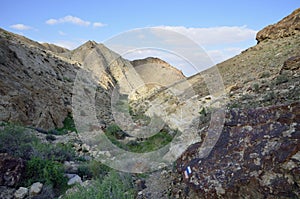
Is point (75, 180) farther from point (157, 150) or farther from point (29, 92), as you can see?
point (29, 92)

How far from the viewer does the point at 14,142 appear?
655 centimetres

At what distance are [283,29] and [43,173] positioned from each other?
27.7 metres

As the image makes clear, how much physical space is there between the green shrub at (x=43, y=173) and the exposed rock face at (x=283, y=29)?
991 inches

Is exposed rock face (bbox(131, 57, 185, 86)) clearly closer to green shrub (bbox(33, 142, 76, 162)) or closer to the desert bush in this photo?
the desert bush

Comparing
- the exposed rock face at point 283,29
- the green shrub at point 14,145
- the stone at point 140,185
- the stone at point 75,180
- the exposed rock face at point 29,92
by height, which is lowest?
the stone at point 75,180

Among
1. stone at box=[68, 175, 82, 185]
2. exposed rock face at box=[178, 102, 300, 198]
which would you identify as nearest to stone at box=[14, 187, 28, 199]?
stone at box=[68, 175, 82, 185]

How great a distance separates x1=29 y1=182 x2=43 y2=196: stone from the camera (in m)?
4.83

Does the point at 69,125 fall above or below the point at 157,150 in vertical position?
above

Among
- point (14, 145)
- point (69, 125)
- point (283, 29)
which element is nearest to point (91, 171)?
point (14, 145)

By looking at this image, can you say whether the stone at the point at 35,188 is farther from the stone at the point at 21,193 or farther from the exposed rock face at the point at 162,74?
the exposed rock face at the point at 162,74

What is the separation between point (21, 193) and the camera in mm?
4789

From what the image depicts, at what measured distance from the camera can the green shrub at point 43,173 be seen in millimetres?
5270

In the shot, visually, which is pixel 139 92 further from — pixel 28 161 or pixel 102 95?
pixel 28 161

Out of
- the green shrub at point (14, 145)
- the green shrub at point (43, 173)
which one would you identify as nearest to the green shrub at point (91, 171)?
the green shrub at point (43, 173)
